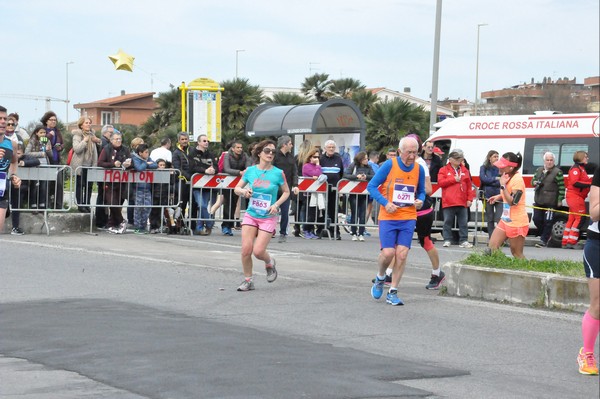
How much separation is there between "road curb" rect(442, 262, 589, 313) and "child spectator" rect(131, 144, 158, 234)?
9.21m

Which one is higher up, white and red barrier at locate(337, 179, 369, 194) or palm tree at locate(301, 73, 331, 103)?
palm tree at locate(301, 73, 331, 103)

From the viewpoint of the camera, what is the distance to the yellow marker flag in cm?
3164

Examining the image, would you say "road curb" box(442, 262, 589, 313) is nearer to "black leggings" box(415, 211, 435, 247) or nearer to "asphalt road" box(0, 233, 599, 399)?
"asphalt road" box(0, 233, 599, 399)

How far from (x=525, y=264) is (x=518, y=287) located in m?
0.54

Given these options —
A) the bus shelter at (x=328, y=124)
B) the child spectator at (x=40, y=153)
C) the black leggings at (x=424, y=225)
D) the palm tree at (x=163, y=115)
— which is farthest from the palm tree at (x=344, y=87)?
the black leggings at (x=424, y=225)

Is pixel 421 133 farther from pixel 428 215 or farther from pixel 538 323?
pixel 538 323

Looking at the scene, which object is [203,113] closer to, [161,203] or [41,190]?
[161,203]

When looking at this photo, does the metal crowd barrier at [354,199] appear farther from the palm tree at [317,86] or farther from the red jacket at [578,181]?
the palm tree at [317,86]

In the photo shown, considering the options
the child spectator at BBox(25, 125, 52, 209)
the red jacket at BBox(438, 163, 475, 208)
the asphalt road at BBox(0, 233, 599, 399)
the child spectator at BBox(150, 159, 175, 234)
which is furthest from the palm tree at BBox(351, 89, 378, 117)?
the asphalt road at BBox(0, 233, 599, 399)

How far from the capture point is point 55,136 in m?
20.8

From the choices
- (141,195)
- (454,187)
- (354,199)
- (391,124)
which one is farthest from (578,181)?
(391,124)

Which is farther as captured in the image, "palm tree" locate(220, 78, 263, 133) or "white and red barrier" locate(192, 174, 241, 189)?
"palm tree" locate(220, 78, 263, 133)

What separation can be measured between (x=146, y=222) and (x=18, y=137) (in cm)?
286

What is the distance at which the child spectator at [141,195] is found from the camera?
68.3 feet
